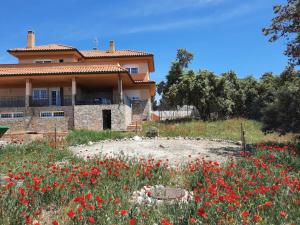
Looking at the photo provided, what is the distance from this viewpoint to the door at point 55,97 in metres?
34.3

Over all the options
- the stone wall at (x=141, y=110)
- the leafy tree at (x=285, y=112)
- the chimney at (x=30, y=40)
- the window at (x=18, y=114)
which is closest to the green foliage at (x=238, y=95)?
the leafy tree at (x=285, y=112)

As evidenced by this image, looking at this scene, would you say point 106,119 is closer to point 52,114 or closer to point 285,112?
point 52,114

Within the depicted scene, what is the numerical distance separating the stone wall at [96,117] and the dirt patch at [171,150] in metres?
11.1

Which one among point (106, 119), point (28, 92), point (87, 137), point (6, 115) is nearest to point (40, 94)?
point (28, 92)

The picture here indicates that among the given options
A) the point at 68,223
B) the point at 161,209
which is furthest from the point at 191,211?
the point at 68,223

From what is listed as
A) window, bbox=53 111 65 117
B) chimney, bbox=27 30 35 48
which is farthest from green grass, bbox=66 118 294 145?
chimney, bbox=27 30 35 48

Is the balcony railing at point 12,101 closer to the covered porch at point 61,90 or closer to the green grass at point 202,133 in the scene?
the covered porch at point 61,90

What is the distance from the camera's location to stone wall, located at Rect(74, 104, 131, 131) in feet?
95.8

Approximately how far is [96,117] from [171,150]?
1454 cm

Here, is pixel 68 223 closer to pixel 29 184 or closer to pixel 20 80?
pixel 29 184

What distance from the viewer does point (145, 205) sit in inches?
238

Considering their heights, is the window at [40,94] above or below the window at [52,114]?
above

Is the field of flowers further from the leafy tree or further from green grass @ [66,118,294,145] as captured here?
green grass @ [66,118,294,145]

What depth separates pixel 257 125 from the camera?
3206 centimetres
